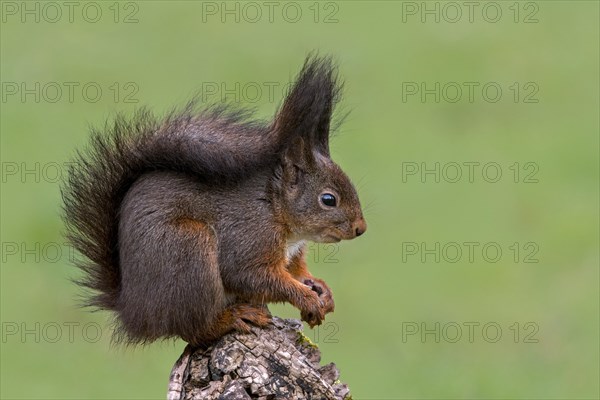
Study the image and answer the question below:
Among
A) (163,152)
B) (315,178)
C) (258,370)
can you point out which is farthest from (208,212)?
(258,370)

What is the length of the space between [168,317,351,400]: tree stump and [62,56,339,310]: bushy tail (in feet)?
1.72

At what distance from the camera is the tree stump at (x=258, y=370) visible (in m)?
4.48

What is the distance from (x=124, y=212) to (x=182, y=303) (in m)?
0.38

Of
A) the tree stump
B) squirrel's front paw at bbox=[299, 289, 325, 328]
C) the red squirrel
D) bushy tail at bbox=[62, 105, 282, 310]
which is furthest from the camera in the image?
squirrel's front paw at bbox=[299, 289, 325, 328]

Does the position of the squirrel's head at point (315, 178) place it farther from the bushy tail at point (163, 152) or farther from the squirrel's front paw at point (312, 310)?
the squirrel's front paw at point (312, 310)

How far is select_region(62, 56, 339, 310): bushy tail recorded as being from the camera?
4902 millimetres

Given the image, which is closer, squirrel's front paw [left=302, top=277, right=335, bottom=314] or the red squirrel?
the red squirrel

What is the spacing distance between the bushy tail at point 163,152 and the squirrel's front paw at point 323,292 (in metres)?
0.47

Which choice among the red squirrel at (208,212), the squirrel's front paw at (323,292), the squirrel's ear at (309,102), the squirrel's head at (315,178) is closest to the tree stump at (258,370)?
the red squirrel at (208,212)

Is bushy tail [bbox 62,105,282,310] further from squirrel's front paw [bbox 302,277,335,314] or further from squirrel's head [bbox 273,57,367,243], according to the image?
squirrel's front paw [bbox 302,277,335,314]

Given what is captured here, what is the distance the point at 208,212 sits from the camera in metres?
4.92

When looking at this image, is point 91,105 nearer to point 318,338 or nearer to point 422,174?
point 422,174

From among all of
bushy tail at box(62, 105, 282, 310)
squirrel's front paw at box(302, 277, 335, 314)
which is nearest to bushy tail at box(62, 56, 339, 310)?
bushy tail at box(62, 105, 282, 310)

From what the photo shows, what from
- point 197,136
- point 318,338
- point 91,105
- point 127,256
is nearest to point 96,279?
point 127,256
